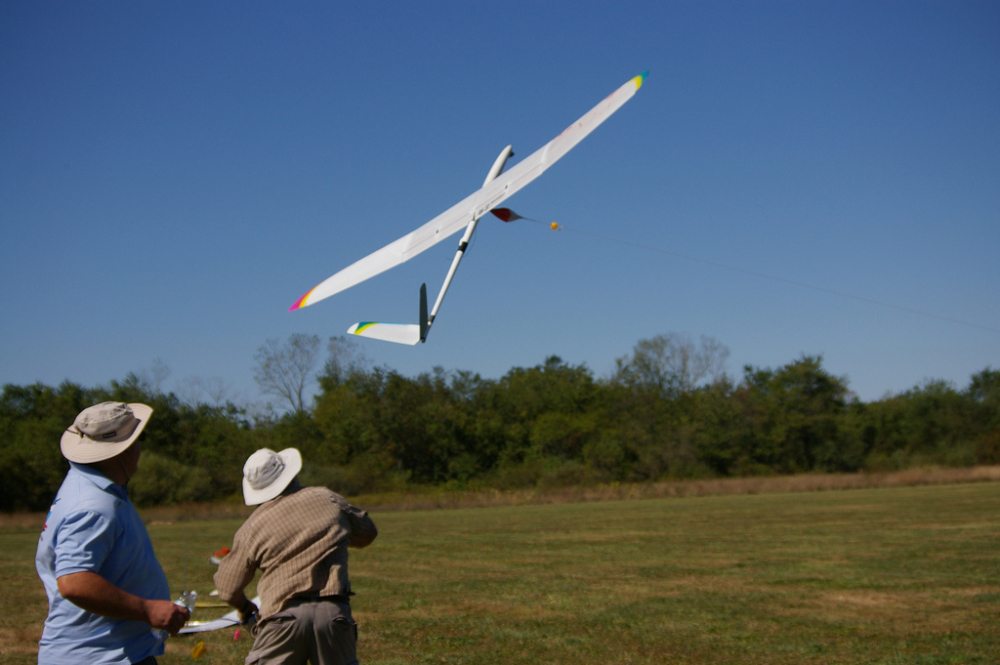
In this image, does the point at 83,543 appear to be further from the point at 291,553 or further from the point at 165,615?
the point at 291,553

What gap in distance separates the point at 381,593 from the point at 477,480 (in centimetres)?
4697

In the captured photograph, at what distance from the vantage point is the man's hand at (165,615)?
2756mm

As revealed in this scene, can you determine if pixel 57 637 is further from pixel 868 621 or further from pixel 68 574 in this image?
pixel 868 621

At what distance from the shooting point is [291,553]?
3678 mm

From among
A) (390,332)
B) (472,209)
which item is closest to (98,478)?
(390,332)

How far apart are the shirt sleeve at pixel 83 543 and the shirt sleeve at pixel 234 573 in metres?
1.04

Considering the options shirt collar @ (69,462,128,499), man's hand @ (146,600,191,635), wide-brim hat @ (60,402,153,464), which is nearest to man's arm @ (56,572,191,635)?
man's hand @ (146,600,191,635)

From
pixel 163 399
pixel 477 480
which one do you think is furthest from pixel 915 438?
pixel 163 399

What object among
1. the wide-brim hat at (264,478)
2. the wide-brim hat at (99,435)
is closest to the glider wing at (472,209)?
the wide-brim hat at (264,478)

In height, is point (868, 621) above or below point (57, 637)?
below

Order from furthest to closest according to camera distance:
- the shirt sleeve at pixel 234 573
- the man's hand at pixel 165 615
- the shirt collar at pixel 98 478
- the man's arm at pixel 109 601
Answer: the shirt sleeve at pixel 234 573 < the shirt collar at pixel 98 478 < the man's hand at pixel 165 615 < the man's arm at pixel 109 601

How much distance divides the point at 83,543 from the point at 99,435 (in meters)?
0.41

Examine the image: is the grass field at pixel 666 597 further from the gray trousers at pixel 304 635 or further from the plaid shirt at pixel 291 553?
the plaid shirt at pixel 291 553

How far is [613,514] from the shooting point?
28.2 meters
